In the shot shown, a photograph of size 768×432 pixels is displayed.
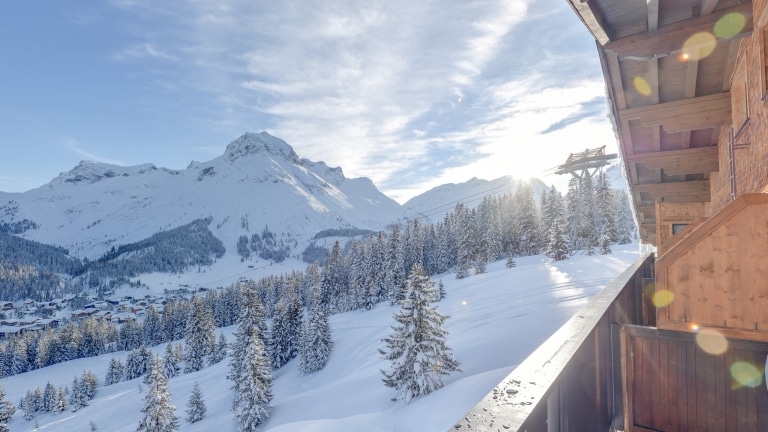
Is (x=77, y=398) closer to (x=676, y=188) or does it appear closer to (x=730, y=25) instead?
(x=676, y=188)

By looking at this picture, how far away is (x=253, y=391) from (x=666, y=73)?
27.7 meters

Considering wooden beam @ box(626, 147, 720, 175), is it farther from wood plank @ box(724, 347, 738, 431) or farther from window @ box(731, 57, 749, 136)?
wood plank @ box(724, 347, 738, 431)

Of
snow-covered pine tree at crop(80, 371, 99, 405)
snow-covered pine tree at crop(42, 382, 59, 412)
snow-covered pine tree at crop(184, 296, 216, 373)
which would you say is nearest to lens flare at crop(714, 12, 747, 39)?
snow-covered pine tree at crop(184, 296, 216, 373)

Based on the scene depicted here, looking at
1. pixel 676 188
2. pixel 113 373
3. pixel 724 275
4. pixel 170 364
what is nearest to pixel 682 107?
pixel 724 275

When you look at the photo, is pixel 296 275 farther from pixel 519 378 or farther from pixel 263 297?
pixel 519 378

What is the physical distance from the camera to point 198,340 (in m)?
56.5

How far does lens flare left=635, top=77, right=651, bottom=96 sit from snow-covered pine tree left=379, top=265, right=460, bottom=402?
34.1 feet

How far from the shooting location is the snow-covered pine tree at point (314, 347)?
33969mm

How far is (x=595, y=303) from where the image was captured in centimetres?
271

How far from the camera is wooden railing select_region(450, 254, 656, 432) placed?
3.55ft

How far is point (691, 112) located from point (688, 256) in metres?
1.57

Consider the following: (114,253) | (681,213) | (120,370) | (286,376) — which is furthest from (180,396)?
(114,253)

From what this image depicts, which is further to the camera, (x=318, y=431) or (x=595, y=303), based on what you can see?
(x=318, y=431)

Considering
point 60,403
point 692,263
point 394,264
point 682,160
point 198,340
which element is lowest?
point 60,403
